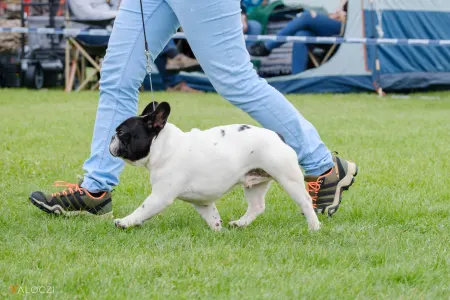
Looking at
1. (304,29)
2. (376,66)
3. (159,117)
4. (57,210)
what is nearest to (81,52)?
(304,29)

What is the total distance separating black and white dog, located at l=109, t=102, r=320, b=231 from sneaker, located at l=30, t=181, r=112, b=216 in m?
0.42

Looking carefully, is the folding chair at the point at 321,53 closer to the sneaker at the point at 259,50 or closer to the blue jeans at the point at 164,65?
the sneaker at the point at 259,50

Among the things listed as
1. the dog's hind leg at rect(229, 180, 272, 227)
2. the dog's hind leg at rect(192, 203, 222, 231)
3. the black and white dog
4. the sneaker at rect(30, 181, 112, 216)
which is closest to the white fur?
the black and white dog

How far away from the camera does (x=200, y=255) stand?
129 inches

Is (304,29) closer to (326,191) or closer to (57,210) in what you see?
(326,191)

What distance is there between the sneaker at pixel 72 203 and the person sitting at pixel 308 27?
10.3 meters

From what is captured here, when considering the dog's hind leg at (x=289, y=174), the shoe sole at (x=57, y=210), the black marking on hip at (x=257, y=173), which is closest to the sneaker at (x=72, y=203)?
the shoe sole at (x=57, y=210)

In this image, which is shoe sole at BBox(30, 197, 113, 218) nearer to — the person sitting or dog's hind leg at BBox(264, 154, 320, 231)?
dog's hind leg at BBox(264, 154, 320, 231)

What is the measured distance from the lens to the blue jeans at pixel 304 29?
554 inches

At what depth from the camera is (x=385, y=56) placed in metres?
14.0

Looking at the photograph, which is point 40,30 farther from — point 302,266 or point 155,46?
point 302,266

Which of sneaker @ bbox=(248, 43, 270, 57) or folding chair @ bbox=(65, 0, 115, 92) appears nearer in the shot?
folding chair @ bbox=(65, 0, 115, 92)

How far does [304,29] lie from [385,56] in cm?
142

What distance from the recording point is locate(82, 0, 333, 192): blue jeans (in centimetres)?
388
